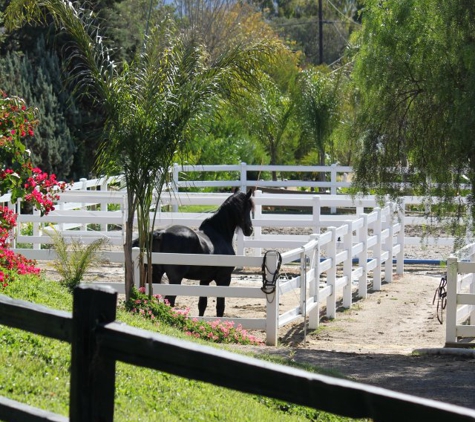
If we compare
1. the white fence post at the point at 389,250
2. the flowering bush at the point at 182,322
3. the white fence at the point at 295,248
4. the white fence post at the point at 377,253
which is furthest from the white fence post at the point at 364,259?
the flowering bush at the point at 182,322

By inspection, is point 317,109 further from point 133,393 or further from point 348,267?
point 133,393

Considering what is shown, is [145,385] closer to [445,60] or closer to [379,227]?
[445,60]

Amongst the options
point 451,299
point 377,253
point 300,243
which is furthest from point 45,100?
point 451,299

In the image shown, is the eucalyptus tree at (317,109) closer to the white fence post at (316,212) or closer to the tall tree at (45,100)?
the tall tree at (45,100)

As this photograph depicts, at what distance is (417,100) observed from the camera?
11477 millimetres

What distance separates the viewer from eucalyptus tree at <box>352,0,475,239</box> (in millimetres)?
10805

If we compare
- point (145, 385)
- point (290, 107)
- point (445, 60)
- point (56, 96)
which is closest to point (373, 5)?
point (445, 60)

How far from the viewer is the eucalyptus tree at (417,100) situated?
10805 millimetres

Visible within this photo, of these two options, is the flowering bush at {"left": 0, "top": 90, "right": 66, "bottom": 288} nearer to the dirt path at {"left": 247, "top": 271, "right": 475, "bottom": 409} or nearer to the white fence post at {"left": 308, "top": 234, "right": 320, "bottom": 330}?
the dirt path at {"left": 247, "top": 271, "right": 475, "bottom": 409}

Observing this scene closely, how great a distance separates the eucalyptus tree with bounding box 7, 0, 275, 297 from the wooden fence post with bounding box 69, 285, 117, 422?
7883mm

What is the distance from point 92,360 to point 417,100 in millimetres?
8881

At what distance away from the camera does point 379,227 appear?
679 inches

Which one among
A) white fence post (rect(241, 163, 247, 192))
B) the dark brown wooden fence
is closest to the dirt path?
the dark brown wooden fence

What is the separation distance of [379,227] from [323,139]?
1553 centimetres
